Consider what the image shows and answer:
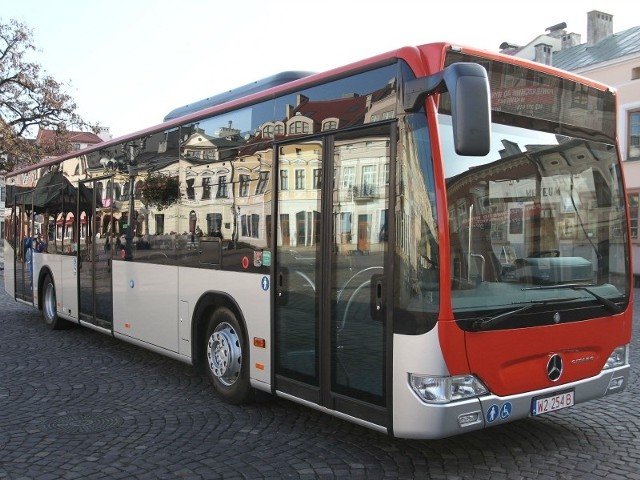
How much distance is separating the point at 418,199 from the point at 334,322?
119cm

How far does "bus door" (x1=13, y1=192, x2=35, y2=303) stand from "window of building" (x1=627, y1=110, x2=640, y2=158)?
67.2 feet

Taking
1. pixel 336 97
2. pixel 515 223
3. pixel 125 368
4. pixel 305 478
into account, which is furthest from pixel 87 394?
pixel 515 223

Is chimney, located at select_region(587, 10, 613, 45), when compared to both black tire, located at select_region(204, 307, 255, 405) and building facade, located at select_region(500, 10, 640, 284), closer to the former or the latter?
building facade, located at select_region(500, 10, 640, 284)

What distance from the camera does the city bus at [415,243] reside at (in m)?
4.07

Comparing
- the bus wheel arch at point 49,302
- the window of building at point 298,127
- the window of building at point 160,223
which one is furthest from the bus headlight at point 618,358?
the bus wheel arch at point 49,302

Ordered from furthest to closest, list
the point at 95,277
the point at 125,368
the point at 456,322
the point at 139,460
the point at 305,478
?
1. the point at 95,277
2. the point at 125,368
3. the point at 139,460
4. the point at 305,478
5. the point at 456,322

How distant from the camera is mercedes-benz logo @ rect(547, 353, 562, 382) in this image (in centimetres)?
453

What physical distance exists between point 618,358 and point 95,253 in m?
6.57

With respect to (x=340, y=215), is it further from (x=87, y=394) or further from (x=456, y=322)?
(x=87, y=394)

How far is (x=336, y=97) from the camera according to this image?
15.8 feet

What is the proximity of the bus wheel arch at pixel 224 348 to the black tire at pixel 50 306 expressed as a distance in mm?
4940

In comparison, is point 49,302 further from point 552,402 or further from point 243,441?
point 552,402

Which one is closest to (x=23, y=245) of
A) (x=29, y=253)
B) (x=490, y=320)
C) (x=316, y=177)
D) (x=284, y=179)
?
(x=29, y=253)

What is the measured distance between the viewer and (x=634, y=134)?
2347 centimetres
